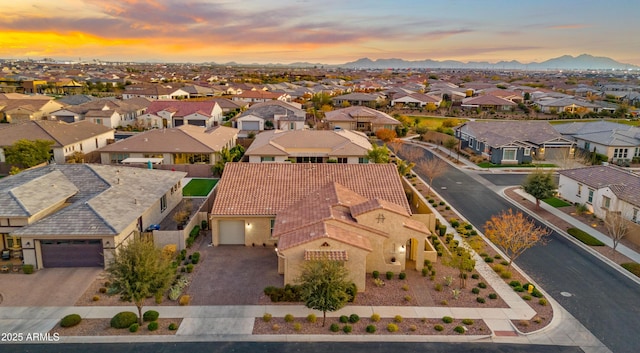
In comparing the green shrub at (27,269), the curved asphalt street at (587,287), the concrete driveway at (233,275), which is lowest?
the curved asphalt street at (587,287)

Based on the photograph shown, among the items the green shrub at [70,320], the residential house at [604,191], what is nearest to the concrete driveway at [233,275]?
the green shrub at [70,320]

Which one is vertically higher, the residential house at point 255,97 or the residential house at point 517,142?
the residential house at point 255,97

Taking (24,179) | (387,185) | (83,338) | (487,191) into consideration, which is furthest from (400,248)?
(24,179)

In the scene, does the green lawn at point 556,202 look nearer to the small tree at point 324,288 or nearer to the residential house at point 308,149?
the residential house at point 308,149

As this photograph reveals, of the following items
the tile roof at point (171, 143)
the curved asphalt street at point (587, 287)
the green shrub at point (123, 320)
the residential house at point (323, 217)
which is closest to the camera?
the green shrub at point (123, 320)

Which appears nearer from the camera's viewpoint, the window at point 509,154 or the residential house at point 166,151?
the residential house at point 166,151

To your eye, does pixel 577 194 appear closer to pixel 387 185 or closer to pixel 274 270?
pixel 387 185

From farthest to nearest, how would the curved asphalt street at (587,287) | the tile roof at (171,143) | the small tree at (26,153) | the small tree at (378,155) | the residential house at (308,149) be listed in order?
the residential house at (308,149), the tile roof at (171,143), the small tree at (378,155), the small tree at (26,153), the curved asphalt street at (587,287)
